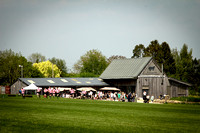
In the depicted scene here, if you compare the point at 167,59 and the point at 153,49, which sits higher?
the point at 153,49

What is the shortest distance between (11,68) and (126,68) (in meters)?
43.6

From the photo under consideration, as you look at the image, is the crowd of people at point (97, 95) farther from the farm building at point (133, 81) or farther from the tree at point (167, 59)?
the tree at point (167, 59)

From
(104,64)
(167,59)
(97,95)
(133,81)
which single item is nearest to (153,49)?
(167,59)

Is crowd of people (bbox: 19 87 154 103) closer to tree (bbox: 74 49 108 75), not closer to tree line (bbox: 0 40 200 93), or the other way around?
tree line (bbox: 0 40 200 93)

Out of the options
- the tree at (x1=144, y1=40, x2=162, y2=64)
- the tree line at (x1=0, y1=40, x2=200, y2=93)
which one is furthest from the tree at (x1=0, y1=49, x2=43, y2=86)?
the tree at (x1=144, y1=40, x2=162, y2=64)

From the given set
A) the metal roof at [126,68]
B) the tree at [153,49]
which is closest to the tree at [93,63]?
the tree at [153,49]

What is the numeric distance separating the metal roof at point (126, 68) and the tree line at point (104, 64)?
17.9 meters

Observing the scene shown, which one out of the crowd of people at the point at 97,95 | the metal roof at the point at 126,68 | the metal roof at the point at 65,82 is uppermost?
the metal roof at the point at 126,68

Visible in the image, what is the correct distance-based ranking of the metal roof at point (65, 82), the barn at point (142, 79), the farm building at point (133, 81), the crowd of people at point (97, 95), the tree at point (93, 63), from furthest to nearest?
1. the tree at point (93, 63)
2. the metal roof at point (65, 82)
3. the farm building at point (133, 81)
4. the barn at point (142, 79)
5. the crowd of people at point (97, 95)

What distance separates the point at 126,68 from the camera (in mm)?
73438

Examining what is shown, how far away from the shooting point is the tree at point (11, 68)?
3915 inches

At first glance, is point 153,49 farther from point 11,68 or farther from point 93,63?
point 11,68

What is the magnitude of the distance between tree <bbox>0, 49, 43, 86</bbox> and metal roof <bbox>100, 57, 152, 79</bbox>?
3637 cm

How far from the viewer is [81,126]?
15.1 m
